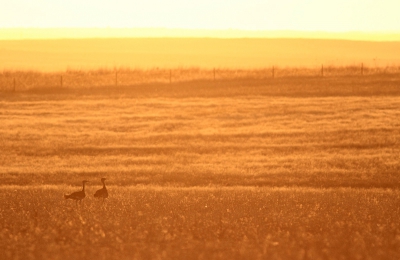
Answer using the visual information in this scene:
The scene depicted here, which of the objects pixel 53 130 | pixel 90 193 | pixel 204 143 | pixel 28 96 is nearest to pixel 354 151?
pixel 204 143

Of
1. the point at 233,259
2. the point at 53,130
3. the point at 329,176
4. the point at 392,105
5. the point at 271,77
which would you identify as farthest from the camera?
the point at 271,77

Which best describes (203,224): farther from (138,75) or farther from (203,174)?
(138,75)

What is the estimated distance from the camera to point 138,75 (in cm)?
6153

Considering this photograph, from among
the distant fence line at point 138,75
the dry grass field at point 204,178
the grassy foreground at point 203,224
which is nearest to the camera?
the grassy foreground at point 203,224

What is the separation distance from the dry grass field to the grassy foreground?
0.04 meters

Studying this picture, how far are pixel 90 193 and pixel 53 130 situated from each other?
15.7 m

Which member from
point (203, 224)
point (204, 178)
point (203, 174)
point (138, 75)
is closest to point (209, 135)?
point (203, 174)

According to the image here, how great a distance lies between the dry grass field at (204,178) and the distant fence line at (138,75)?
1112 centimetres

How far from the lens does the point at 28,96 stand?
162 feet

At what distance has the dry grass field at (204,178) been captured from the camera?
1284 cm

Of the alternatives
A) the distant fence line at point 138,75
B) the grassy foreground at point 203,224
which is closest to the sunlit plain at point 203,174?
the grassy foreground at point 203,224

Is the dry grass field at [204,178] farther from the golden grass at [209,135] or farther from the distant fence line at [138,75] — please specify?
the distant fence line at [138,75]

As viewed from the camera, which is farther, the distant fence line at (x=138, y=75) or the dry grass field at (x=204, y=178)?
the distant fence line at (x=138, y=75)

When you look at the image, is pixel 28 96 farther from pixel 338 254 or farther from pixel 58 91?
pixel 338 254
